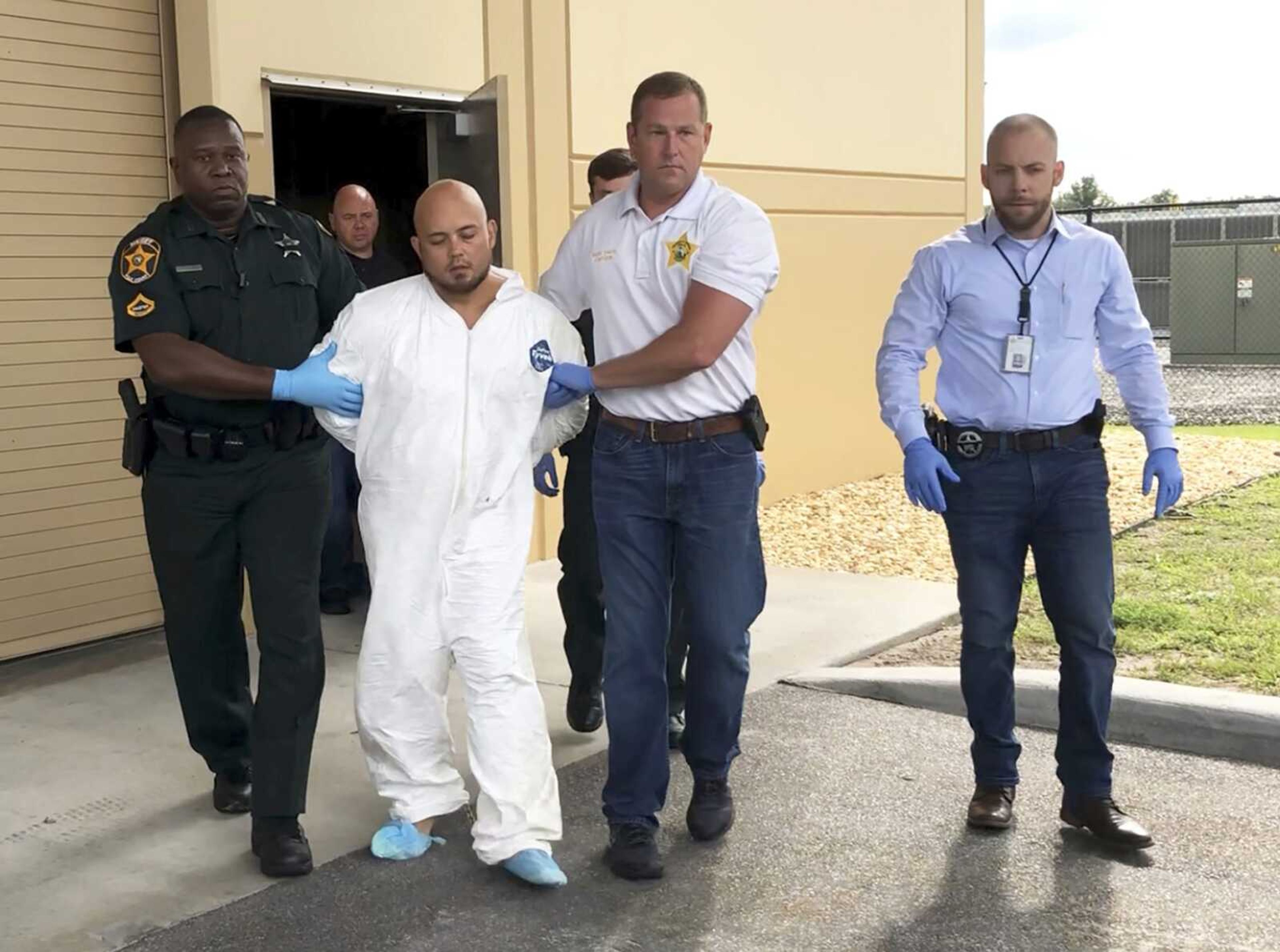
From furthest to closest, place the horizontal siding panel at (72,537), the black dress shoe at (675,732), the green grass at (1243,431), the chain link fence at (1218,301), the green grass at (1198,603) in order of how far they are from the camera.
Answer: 1. the chain link fence at (1218,301)
2. the green grass at (1243,431)
3. the horizontal siding panel at (72,537)
4. the green grass at (1198,603)
5. the black dress shoe at (675,732)

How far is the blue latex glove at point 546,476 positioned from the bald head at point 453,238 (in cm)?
82

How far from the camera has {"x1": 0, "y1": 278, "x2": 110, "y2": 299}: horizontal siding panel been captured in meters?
6.57

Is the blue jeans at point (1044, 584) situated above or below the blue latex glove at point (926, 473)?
below

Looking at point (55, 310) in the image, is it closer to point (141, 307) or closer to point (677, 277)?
point (141, 307)

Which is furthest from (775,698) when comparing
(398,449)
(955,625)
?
(398,449)

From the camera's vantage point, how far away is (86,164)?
6793 mm

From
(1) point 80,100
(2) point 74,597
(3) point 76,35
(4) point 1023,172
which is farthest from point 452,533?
(3) point 76,35

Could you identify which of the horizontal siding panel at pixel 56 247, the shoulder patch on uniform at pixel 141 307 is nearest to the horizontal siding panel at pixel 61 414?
the horizontal siding panel at pixel 56 247

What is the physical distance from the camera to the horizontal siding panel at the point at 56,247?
6570 millimetres

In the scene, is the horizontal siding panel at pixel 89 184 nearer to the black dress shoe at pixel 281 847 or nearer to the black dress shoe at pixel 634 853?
the black dress shoe at pixel 281 847

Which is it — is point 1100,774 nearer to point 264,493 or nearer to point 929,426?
point 929,426

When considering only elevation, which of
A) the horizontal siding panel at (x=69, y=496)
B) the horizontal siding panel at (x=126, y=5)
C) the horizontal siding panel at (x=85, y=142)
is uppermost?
the horizontal siding panel at (x=126, y=5)

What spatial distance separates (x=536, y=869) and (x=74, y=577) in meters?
3.61

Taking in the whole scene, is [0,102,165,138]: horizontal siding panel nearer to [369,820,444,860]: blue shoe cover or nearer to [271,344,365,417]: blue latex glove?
[271,344,365,417]: blue latex glove
